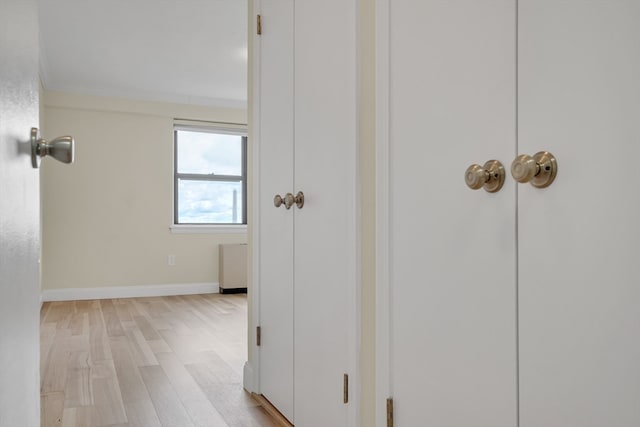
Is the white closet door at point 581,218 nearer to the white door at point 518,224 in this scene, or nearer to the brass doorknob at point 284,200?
the white door at point 518,224

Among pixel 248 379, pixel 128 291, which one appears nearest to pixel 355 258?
pixel 248 379

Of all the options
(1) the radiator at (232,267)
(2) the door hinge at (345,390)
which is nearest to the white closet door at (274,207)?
(2) the door hinge at (345,390)

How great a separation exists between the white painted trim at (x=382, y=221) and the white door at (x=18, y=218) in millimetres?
796

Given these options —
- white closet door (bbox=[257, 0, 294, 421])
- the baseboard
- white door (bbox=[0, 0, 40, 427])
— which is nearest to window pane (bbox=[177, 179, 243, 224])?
the baseboard

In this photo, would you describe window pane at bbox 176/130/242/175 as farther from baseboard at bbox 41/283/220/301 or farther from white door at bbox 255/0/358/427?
white door at bbox 255/0/358/427

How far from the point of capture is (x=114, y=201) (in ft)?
17.0

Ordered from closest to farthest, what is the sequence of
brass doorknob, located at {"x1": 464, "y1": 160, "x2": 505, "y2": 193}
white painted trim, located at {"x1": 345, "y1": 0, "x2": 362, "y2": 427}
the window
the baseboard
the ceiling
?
brass doorknob, located at {"x1": 464, "y1": 160, "x2": 505, "y2": 193} → white painted trim, located at {"x1": 345, "y1": 0, "x2": 362, "y2": 427} → the ceiling → the baseboard → the window

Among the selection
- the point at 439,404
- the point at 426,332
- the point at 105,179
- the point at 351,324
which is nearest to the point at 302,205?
the point at 351,324

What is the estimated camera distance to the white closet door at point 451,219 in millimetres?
907

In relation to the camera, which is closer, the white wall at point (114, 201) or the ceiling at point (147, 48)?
the ceiling at point (147, 48)

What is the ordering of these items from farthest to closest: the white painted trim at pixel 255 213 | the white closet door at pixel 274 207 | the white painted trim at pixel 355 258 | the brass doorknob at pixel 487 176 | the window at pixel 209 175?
the window at pixel 209 175, the white painted trim at pixel 255 213, the white closet door at pixel 274 207, the white painted trim at pixel 355 258, the brass doorknob at pixel 487 176

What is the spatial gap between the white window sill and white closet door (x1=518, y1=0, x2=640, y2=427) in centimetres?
500

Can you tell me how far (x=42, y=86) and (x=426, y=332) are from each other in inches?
194

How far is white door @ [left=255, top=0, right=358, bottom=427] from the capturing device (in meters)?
1.46
